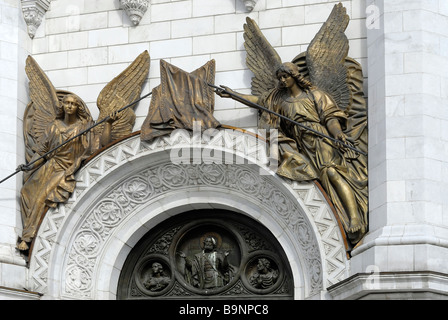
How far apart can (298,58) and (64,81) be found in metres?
3.52

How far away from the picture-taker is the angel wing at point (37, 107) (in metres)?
14.5

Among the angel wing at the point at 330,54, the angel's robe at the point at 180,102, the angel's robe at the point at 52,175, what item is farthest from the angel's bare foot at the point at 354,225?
the angel's robe at the point at 52,175

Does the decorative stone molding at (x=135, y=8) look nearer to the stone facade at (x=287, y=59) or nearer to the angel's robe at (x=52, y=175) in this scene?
the stone facade at (x=287, y=59)

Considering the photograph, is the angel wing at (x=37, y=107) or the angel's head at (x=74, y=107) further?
the angel wing at (x=37, y=107)

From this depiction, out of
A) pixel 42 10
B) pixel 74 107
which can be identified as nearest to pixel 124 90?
pixel 74 107

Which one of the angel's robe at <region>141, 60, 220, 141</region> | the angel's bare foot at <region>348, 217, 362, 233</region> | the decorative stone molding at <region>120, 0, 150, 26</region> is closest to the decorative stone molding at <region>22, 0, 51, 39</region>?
the decorative stone molding at <region>120, 0, 150, 26</region>

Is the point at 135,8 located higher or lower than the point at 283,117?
higher

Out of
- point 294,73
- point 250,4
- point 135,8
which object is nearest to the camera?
point 294,73

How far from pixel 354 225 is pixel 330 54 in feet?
7.66

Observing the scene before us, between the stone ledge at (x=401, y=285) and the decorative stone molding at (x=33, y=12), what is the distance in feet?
20.5

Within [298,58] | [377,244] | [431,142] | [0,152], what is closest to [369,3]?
[298,58]

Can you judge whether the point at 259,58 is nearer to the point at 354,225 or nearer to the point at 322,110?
the point at 322,110

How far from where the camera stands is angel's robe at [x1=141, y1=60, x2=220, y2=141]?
45.1 ft

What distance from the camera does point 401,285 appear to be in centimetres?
1169
